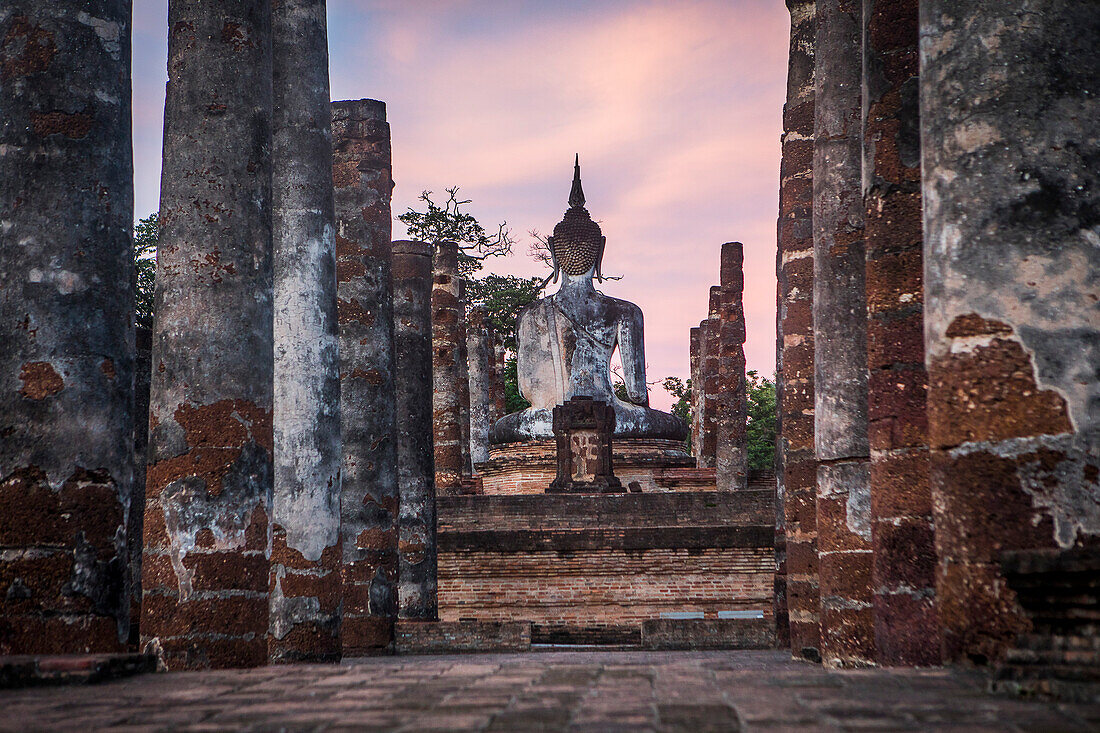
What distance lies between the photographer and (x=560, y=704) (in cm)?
355

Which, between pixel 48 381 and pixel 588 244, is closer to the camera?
pixel 48 381

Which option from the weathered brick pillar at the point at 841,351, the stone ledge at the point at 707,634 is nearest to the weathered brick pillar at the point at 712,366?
the stone ledge at the point at 707,634

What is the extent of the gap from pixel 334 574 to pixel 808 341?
4.36m

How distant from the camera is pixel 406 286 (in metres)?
14.5

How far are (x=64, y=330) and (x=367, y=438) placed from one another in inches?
222

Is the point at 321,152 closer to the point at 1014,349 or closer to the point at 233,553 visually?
the point at 233,553

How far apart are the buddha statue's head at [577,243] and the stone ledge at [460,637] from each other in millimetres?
16952

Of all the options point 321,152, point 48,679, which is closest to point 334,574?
point 321,152

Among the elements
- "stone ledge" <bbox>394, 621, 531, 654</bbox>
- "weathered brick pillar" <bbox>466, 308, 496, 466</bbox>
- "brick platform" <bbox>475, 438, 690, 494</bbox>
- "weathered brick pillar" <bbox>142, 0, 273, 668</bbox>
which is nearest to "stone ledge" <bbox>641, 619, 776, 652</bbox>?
"stone ledge" <bbox>394, 621, 531, 654</bbox>

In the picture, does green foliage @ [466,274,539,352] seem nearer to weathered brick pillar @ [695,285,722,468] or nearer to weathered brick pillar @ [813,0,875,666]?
weathered brick pillar @ [695,285,722,468]

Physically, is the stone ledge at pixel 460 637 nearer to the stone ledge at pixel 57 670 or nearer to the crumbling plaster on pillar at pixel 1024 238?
the stone ledge at pixel 57 670

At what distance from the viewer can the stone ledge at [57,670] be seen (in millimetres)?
4754

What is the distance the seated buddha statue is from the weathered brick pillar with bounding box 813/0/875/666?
1998 centimetres

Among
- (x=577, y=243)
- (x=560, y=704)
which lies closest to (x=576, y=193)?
(x=577, y=243)
